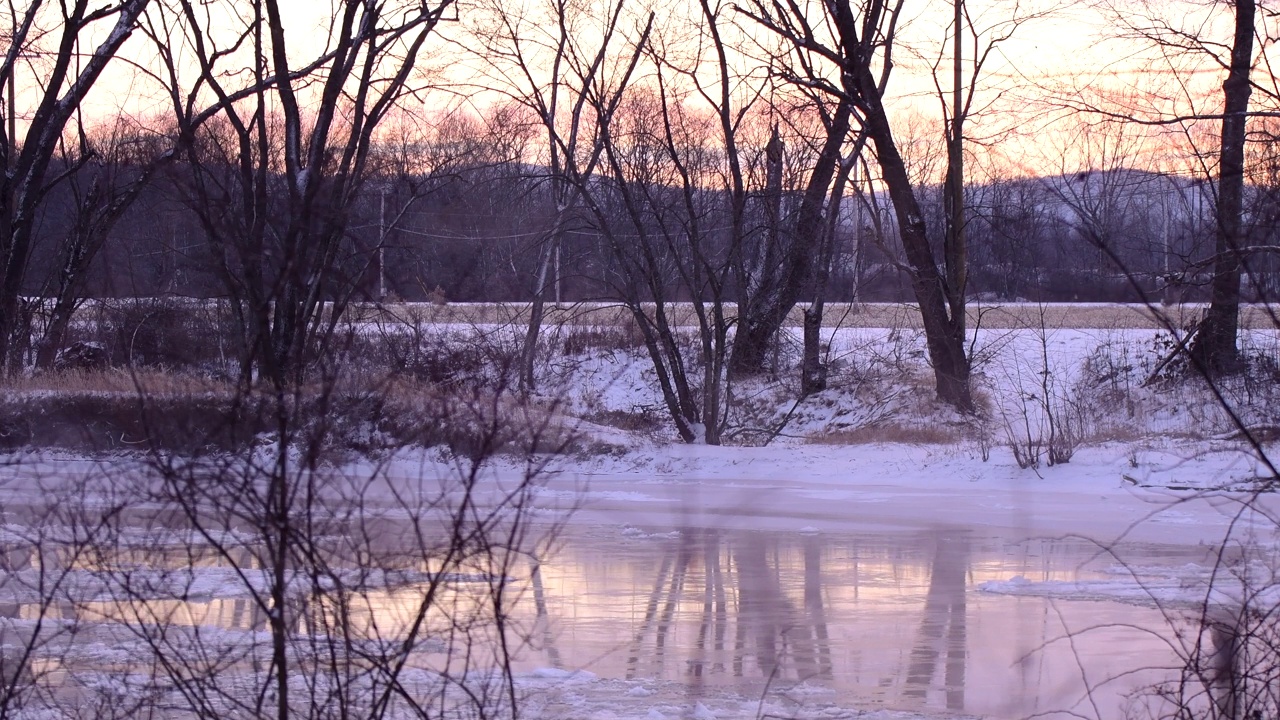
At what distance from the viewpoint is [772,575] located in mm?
8891

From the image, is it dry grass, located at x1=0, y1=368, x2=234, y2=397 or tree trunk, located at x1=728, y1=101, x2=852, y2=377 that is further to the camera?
tree trunk, located at x1=728, y1=101, x2=852, y2=377

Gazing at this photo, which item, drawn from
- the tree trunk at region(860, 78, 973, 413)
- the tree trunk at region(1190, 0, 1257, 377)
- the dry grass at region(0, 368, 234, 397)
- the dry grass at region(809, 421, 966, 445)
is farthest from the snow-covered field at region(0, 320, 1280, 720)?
the tree trunk at region(860, 78, 973, 413)

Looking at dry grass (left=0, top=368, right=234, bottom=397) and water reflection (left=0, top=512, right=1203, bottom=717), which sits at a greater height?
dry grass (left=0, top=368, right=234, bottom=397)

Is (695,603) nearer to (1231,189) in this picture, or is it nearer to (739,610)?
(739,610)

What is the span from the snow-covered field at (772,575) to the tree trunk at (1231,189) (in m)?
1.75

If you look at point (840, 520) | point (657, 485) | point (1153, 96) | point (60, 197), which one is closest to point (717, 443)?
point (657, 485)

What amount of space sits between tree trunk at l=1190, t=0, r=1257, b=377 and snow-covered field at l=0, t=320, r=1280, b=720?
1749mm

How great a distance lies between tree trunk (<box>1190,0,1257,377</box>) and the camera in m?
12.5

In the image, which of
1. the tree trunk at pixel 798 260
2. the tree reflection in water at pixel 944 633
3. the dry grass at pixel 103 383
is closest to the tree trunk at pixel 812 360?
the tree trunk at pixel 798 260

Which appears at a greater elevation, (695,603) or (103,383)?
(103,383)

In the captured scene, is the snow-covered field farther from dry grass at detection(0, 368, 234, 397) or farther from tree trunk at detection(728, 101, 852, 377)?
tree trunk at detection(728, 101, 852, 377)

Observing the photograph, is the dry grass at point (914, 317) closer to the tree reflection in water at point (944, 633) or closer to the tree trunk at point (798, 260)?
the tree trunk at point (798, 260)

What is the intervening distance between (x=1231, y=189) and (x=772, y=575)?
1023cm

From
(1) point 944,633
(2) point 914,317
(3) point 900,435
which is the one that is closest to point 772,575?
(1) point 944,633
